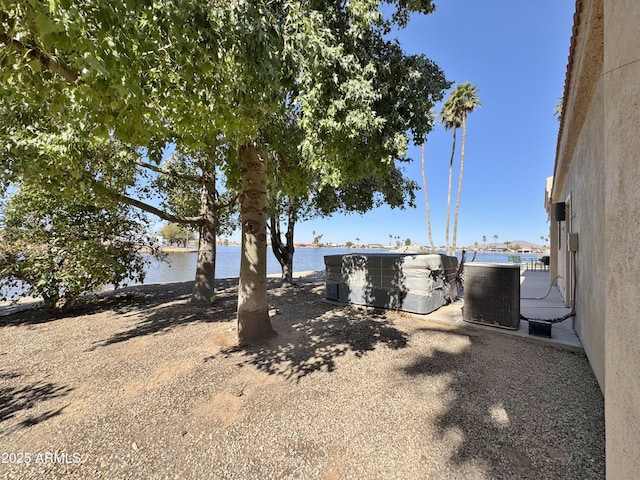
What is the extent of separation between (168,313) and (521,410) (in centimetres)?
709

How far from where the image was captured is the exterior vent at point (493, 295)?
5160 millimetres

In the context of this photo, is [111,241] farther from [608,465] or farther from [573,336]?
[573,336]

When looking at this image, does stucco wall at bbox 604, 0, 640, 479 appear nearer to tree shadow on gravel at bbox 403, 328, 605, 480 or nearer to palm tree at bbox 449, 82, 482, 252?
tree shadow on gravel at bbox 403, 328, 605, 480

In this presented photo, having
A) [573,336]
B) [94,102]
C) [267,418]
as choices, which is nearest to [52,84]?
[94,102]

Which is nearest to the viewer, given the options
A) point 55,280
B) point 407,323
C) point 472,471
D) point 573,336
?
point 472,471

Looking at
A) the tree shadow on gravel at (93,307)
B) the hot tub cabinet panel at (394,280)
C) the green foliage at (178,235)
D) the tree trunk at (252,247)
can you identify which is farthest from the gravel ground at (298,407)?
the green foliage at (178,235)

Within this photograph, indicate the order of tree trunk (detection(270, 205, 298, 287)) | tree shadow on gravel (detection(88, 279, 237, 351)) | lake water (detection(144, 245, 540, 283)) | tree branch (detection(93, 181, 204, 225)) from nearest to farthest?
tree shadow on gravel (detection(88, 279, 237, 351))
tree branch (detection(93, 181, 204, 225))
tree trunk (detection(270, 205, 298, 287))
lake water (detection(144, 245, 540, 283))

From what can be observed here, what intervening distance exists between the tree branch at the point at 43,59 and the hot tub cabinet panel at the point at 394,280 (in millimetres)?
6210

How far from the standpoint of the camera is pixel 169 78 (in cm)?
285

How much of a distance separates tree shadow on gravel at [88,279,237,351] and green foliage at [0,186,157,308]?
123 centimetres

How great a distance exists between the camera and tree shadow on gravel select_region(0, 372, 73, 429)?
110 inches

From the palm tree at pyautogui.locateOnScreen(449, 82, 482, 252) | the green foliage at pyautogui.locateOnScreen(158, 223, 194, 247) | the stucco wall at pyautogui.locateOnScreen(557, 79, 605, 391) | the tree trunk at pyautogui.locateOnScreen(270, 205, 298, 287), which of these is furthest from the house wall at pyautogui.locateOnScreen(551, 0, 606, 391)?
the palm tree at pyautogui.locateOnScreen(449, 82, 482, 252)

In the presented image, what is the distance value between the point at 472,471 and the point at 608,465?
951mm

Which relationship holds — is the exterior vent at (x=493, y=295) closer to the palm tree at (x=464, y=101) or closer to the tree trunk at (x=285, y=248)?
the tree trunk at (x=285, y=248)
